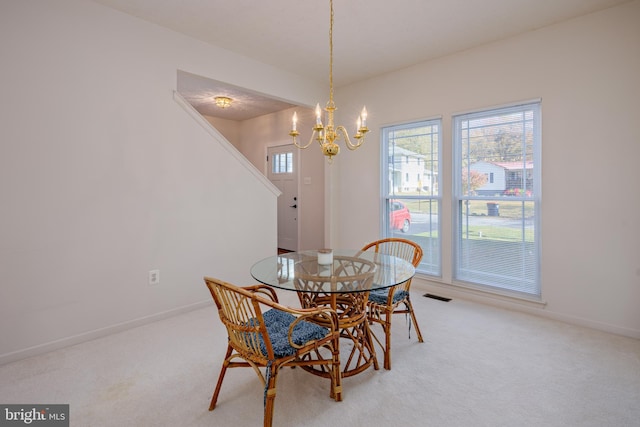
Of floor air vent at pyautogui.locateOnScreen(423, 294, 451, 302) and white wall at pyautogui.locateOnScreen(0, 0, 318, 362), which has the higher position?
white wall at pyautogui.locateOnScreen(0, 0, 318, 362)

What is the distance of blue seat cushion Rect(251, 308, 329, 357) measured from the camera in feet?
5.11

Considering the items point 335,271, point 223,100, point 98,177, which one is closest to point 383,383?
point 335,271

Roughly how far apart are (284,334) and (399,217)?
2817 millimetres

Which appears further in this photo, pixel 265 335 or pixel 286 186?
pixel 286 186

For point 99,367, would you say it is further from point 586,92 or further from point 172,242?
point 586,92

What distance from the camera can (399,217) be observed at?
4176 mm

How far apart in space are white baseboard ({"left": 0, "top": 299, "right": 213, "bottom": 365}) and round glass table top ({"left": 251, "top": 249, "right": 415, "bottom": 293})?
1.39 m

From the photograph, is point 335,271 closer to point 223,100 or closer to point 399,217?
point 399,217

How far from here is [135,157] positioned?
2.84 m

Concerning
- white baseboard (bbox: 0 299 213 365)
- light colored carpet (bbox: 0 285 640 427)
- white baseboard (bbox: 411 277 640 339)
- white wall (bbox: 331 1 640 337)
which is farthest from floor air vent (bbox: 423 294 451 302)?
white baseboard (bbox: 0 299 213 365)

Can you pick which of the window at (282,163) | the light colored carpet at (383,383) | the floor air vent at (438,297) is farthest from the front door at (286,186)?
the light colored carpet at (383,383)

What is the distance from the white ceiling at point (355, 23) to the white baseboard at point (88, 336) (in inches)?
103

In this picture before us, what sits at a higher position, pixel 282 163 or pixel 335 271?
pixel 282 163

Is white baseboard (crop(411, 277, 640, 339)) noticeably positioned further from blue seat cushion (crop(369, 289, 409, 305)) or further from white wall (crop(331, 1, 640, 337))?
blue seat cushion (crop(369, 289, 409, 305))
